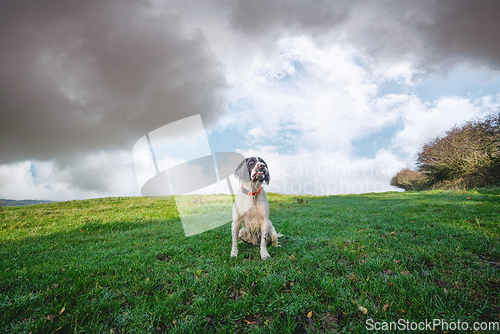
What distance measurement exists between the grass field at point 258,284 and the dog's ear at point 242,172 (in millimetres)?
1954

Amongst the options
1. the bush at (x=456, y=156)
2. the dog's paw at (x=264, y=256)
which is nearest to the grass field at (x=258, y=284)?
the dog's paw at (x=264, y=256)

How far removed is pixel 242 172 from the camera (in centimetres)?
548

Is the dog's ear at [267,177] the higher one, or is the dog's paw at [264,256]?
the dog's ear at [267,177]

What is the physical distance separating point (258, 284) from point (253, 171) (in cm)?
253

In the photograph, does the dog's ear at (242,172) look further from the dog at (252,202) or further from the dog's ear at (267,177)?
the dog's ear at (267,177)

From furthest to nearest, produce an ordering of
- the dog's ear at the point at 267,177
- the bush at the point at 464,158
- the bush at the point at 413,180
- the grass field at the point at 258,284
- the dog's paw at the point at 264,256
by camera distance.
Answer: the bush at the point at 413,180, the bush at the point at 464,158, the dog's ear at the point at 267,177, the dog's paw at the point at 264,256, the grass field at the point at 258,284

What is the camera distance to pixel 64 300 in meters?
3.37

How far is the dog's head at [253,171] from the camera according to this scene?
5215 millimetres

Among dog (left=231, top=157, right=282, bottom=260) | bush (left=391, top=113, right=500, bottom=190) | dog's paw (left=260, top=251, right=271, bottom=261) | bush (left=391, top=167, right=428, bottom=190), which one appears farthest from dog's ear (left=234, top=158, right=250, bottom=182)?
bush (left=391, top=167, right=428, bottom=190)

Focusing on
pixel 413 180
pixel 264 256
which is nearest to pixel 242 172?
pixel 264 256

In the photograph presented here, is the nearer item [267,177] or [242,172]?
[242,172]

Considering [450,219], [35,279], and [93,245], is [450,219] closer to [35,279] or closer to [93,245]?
[35,279]

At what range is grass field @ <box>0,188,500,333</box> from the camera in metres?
2.83

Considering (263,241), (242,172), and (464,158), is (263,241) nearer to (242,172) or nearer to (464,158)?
(242,172)
